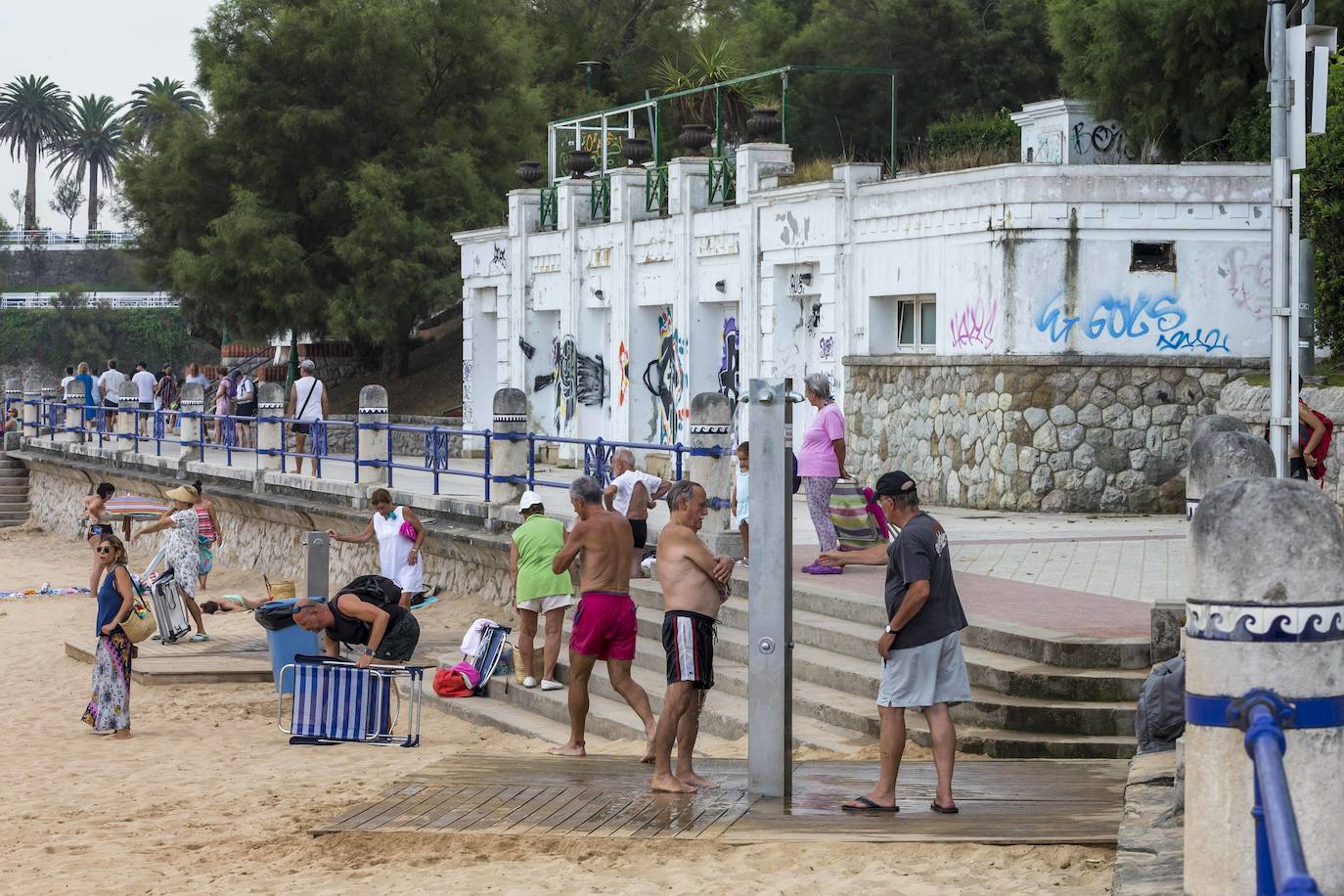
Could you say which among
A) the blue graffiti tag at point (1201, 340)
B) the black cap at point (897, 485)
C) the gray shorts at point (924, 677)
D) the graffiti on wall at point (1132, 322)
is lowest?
the gray shorts at point (924, 677)

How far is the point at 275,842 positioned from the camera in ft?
29.6

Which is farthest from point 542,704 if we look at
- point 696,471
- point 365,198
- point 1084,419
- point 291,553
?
point 365,198

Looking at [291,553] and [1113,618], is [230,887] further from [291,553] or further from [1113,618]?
[291,553]

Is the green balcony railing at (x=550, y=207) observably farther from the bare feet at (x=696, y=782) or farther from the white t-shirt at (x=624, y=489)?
the bare feet at (x=696, y=782)

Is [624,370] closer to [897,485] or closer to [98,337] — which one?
[897,485]

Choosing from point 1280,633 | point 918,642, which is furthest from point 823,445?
point 1280,633

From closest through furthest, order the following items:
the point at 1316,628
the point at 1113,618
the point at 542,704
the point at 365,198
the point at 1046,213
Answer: the point at 1316,628, the point at 1113,618, the point at 542,704, the point at 1046,213, the point at 365,198

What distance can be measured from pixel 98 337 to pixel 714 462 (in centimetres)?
6232

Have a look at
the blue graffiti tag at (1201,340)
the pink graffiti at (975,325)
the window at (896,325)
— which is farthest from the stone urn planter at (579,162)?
the blue graffiti tag at (1201,340)

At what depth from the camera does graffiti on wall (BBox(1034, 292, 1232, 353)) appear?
18.5 meters

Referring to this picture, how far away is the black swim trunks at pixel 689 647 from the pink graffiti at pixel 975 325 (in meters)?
10.6

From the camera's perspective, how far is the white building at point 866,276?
60.3 ft

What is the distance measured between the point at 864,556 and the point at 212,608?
46.9 ft

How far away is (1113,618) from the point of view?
1130cm
